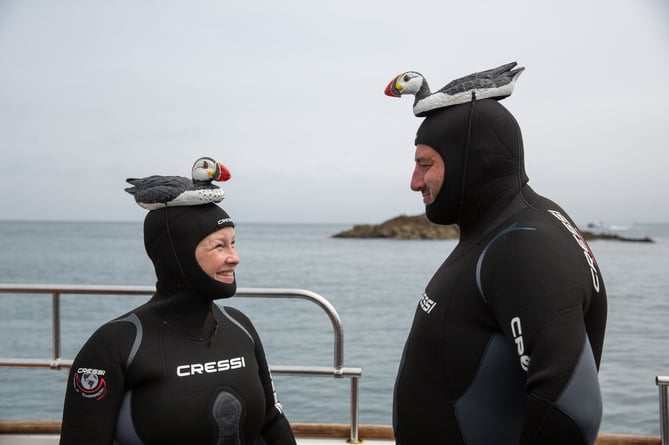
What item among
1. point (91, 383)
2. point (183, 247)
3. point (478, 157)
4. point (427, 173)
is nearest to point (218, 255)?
point (183, 247)

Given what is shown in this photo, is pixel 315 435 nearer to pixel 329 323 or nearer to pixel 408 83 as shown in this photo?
pixel 408 83

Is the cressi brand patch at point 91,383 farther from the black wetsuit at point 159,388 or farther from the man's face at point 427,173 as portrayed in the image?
the man's face at point 427,173

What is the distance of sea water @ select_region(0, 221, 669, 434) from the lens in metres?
12.7

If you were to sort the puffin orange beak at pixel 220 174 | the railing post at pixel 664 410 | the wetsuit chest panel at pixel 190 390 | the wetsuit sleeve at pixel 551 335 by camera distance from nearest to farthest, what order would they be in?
the wetsuit sleeve at pixel 551 335 < the wetsuit chest panel at pixel 190 390 < the puffin orange beak at pixel 220 174 < the railing post at pixel 664 410

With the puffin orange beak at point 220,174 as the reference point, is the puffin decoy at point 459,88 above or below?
above

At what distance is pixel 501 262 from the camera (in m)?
1.76

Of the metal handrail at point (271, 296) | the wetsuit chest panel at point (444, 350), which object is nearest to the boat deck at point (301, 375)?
the metal handrail at point (271, 296)

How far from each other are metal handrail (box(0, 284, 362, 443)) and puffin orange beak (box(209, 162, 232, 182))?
0.93m

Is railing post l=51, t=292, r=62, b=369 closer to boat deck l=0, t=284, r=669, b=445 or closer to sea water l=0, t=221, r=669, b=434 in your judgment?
boat deck l=0, t=284, r=669, b=445

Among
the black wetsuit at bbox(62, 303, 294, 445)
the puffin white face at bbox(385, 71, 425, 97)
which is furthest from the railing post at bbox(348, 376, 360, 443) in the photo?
the puffin white face at bbox(385, 71, 425, 97)

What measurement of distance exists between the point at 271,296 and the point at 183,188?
1120 millimetres

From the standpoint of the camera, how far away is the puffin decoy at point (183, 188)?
2371mm

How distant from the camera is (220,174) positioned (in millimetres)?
2475

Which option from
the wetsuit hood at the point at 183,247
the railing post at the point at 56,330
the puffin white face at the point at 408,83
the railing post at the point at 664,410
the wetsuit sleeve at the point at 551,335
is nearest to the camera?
the wetsuit sleeve at the point at 551,335
